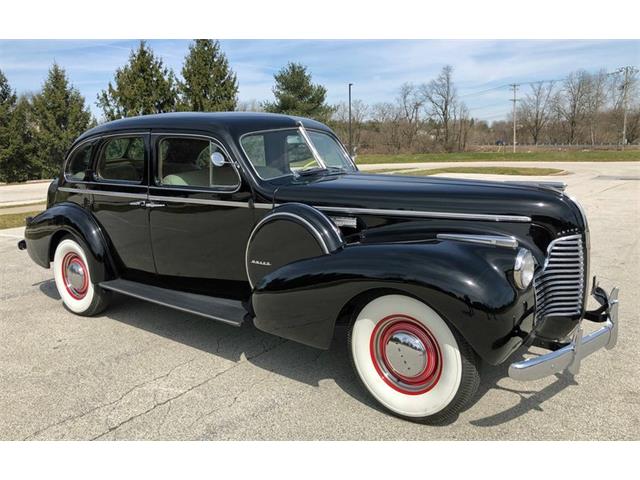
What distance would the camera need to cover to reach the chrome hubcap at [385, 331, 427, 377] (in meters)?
2.98

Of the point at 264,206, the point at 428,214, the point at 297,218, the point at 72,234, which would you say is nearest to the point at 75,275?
the point at 72,234

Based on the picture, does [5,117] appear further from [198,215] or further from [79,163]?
[198,215]

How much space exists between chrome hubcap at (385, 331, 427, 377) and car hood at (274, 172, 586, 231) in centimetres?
97

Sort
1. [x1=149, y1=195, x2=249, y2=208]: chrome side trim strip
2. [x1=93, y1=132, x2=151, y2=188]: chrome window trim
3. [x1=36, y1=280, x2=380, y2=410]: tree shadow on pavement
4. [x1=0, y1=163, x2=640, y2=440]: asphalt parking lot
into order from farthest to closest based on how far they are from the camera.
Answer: [x1=93, y1=132, x2=151, y2=188]: chrome window trim
[x1=149, y1=195, x2=249, y2=208]: chrome side trim strip
[x1=36, y1=280, x2=380, y2=410]: tree shadow on pavement
[x1=0, y1=163, x2=640, y2=440]: asphalt parking lot

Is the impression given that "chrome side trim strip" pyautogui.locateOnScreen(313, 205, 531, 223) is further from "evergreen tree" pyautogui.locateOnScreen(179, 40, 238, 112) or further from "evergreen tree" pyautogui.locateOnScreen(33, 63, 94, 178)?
"evergreen tree" pyautogui.locateOnScreen(33, 63, 94, 178)

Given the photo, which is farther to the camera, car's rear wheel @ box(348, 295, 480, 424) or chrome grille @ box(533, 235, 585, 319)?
chrome grille @ box(533, 235, 585, 319)

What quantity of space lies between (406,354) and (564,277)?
1.23 meters

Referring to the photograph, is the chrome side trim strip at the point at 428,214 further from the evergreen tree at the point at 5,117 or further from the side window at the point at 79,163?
the evergreen tree at the point at 5,117

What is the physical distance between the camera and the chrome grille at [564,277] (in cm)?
327

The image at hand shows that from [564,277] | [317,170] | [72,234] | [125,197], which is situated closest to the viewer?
[564,277]

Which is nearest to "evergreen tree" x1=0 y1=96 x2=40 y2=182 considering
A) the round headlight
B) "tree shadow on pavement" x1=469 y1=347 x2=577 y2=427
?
"tree shadow on pavement" x1=469 y1=347 x2=577 y2=427

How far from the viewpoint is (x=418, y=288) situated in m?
A: 2.82

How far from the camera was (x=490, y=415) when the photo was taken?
3.07 meters

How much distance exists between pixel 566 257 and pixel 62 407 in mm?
3481
